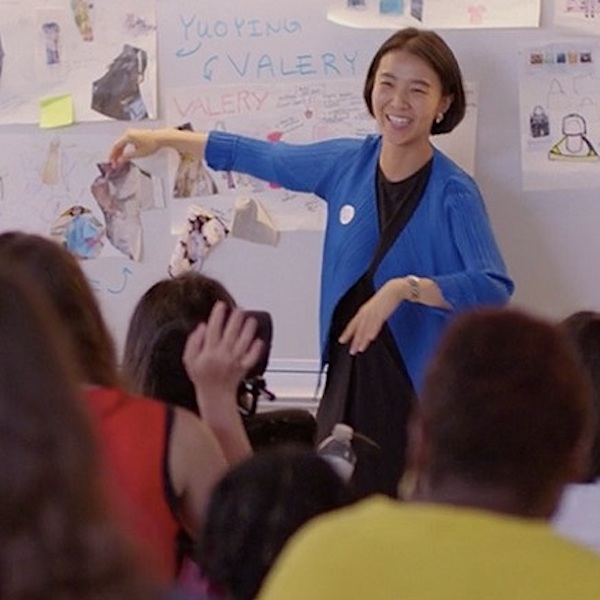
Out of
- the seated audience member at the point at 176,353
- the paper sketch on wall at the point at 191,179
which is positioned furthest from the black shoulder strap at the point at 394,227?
the seated audience member at the point at 176,353

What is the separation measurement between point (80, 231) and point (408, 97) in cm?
98

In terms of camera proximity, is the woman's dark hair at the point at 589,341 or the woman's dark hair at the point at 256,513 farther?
the woman's dark hair at the point at 589,341

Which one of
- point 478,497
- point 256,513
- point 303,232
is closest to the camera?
point 478,497

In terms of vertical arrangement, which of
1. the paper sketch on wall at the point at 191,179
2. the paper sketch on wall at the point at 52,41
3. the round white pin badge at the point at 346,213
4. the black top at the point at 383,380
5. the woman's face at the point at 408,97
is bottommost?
the black top at the point at 383,380

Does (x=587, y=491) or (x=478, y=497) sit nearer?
(x=478, y=497)

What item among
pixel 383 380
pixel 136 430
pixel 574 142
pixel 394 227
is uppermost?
pixel 574 142

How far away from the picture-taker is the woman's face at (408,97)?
291 cm

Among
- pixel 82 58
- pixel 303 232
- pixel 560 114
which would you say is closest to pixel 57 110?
pixel 82 58

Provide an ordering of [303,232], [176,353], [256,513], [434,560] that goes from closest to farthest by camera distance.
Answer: [434,560] → [256,513] → [176,353] → [303,232]

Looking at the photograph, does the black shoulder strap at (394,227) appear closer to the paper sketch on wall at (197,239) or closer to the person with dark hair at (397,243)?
the person with dark hair at (397,243)

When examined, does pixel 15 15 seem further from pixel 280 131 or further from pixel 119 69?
pixel 280 131

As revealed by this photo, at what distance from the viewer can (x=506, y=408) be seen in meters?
1.25

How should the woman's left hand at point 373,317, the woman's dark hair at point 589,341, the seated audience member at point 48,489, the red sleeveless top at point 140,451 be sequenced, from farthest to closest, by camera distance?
the woman's left hand at point 373,317 < the woman's dark hair at point 589,341 < the red sleeveless top at point 140,451 < the seated audience member at point 48,489

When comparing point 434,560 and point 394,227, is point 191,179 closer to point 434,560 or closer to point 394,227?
point 394,227
